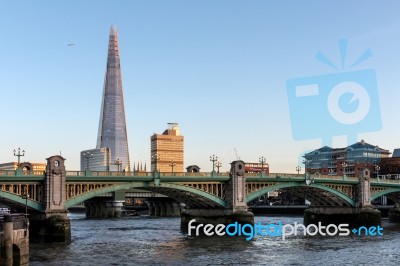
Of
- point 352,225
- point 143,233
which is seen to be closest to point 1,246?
point 143,233

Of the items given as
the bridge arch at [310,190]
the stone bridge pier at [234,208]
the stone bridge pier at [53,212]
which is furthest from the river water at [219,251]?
the bridge arch at [310,190]

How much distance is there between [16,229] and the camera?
5381 cm

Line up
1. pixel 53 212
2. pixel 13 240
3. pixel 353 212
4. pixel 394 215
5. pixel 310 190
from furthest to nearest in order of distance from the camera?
pixel 394 215, pixel 353 212, pixel 310 190, pixel 53 212, pixel 13 240

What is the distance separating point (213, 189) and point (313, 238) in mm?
18425

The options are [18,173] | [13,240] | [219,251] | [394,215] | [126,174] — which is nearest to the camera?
[13,240]

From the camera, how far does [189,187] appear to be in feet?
Answer: 310

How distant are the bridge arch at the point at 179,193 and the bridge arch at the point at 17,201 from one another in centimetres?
496

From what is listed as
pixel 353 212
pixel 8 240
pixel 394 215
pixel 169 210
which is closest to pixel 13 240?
pixel 8 240

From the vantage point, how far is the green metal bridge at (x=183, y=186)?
263 feet

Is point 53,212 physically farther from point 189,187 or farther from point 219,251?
point 219,251

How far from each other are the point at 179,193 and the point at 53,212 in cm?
2424

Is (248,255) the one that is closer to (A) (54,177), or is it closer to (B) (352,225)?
(A) (54,177)

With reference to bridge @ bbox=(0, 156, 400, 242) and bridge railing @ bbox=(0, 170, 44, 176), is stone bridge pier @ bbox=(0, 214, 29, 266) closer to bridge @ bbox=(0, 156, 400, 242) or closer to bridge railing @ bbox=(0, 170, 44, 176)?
bridge @ bbox=(0, 156, 400, 242)

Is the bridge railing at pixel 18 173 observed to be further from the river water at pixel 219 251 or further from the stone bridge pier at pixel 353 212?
the stone bridge pier at pixel 353 212
